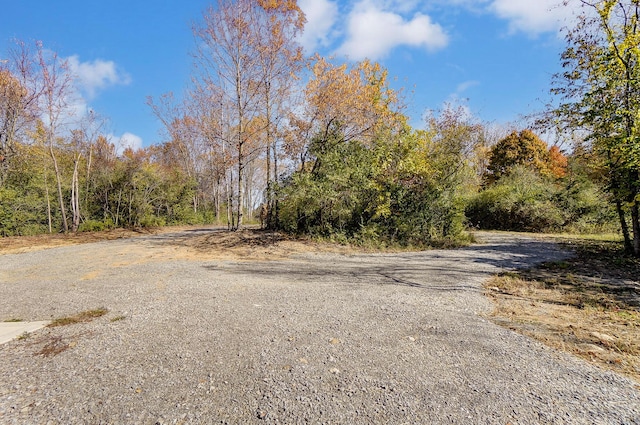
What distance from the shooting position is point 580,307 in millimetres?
4273

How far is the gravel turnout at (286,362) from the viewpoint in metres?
2.01

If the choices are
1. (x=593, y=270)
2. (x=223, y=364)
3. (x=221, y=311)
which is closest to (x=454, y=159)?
(x=593, y=270)

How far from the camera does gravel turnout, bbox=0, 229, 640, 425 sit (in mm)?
2012

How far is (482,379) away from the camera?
7.75ft

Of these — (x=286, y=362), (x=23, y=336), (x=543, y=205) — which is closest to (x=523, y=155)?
(x=543, y=205)

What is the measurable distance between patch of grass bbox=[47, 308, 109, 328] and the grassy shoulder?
485cm

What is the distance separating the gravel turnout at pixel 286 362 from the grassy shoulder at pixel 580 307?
0.99 feet

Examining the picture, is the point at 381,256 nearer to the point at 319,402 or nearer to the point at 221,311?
the point at 221,311

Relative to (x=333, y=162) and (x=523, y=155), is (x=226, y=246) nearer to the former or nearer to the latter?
(x=333, y=162)

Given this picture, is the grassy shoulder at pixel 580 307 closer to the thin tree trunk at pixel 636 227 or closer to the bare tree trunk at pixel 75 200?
the thin tree trunk at pixel 636 227

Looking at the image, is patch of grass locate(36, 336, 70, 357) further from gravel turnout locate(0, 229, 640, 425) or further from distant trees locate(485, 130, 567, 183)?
distant trees locate(485, 130, 567, 183)

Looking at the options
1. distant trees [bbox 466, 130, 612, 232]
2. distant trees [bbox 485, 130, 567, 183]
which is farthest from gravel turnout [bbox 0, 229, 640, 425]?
distant trees [bbox 485, 130, 567, 183]

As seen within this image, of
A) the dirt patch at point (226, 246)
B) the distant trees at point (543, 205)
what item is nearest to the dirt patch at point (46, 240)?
the dirt patch at point (226, 246)

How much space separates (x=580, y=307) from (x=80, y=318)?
21.3 feet
